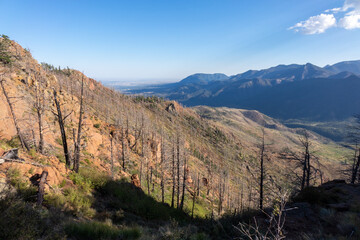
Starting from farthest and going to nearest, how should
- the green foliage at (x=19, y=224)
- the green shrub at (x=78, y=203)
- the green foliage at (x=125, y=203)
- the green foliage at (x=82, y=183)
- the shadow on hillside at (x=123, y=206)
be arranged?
the green foliage at (x=125, y=203), the green foliage at (x=82, y=183), the shadow on hillside at (x=123, y=206), the green shrub at (x=78, y=203), the green foliage at (x=19, y=224)

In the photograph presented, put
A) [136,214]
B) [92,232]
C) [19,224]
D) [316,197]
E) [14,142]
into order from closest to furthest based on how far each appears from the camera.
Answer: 1. [19,224]
2. [92,232]
3. [316,197]
4. [136,214]
5. [14,142]

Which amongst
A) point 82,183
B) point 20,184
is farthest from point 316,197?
point 20,184

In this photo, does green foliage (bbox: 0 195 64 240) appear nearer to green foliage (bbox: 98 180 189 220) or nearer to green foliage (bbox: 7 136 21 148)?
green foliage (bbox: 98 180 189 220)

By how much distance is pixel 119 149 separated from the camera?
3669cm

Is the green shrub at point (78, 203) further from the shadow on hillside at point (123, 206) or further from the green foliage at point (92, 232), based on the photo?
the green foliage at point (92, 232)

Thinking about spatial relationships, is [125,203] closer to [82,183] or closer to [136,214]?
[136,214]

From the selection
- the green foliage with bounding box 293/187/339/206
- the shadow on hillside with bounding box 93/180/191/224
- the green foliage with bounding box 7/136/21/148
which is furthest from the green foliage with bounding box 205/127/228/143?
the green foliage with bounding box 7/136/21/148

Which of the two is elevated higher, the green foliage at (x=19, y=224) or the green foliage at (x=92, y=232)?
the green foliage at (x=19, y=224)

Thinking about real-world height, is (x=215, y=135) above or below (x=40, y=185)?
below

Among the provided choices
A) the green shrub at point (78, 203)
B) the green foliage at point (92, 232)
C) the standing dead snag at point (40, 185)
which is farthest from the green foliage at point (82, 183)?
the green foliage at point (92, 232)

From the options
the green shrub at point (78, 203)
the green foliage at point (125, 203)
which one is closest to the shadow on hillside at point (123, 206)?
the green foliage at point (125, 203)

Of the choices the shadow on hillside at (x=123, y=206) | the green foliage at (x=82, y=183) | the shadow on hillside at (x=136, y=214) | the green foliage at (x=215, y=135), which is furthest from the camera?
the green foliage at (x=215, y=135)

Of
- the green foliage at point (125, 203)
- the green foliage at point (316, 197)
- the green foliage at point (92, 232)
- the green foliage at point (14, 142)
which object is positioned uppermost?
the green foliage at point (14, 142)

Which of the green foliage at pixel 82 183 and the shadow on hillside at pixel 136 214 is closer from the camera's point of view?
the shadow on hillside at pixel 136 214
